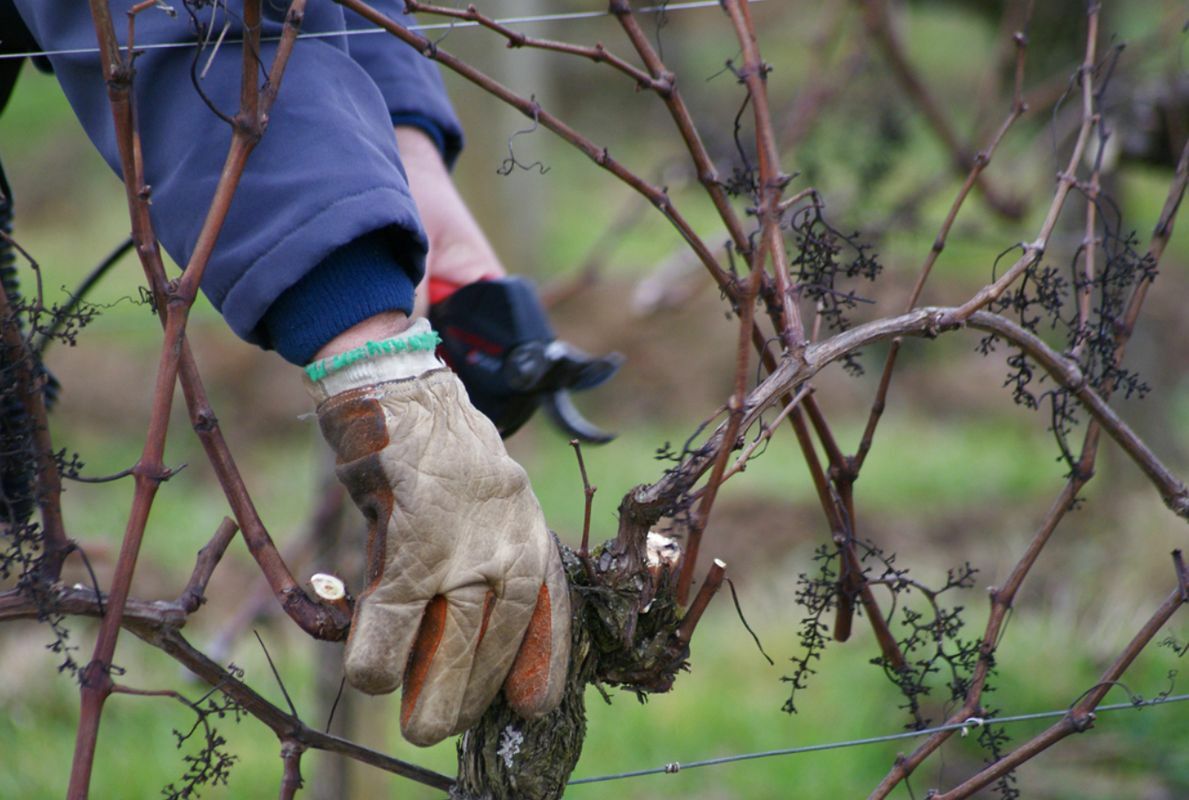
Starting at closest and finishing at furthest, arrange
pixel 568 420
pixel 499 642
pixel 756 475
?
pixel 499 642 < pixel 568 420 < pixel 756 475

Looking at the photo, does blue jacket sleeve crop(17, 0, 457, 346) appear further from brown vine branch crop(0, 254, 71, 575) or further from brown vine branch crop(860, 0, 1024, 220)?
brown vine branch crop(860, 0, 1024, 220)

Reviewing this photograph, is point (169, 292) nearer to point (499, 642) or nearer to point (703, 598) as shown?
point (499, 642)

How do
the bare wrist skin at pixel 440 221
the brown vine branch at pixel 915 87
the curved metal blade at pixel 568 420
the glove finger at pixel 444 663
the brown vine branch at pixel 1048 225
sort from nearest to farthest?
1. the glove finger at pixel 444 663
2. the brown vine branch at pixel 1048 225
3. the curved metal blade at pixel 568 420
4. the bare wrist skin at pixel 440 221
5. the brown vine branch at pixel 915 87

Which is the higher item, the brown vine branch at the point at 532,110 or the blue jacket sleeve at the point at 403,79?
the blue jacket sleeve at the point at 403,79

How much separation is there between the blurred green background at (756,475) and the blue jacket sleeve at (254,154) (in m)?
0.36

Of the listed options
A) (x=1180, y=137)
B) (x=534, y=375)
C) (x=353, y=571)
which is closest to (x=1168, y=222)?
(x=534, y=375)

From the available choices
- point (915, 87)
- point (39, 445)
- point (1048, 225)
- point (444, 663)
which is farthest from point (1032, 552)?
point (915, 87)

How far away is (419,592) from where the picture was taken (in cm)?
124

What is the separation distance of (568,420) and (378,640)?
0.60 m

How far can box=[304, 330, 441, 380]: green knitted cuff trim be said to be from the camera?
1264 mm

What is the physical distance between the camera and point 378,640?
123cm

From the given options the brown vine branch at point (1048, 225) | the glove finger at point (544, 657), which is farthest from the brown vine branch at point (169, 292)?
the brown vine branch at point (1048, 225)

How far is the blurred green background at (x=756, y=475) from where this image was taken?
3.19 metres

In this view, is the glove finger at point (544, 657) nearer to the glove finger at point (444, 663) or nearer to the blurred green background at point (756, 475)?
the glove finger at point (444, 663)
